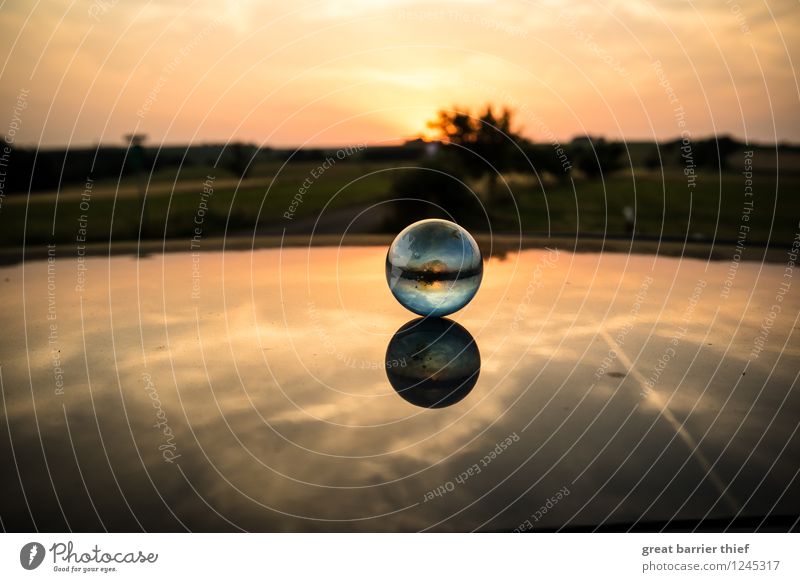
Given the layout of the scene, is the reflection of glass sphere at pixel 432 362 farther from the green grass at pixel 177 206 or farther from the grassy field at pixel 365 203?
the green grass at pixel 177 206

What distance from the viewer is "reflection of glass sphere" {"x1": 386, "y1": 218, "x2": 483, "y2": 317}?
10.6 m

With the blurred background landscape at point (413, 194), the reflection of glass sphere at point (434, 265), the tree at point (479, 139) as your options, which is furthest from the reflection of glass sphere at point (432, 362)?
the tree at point (479, 139)

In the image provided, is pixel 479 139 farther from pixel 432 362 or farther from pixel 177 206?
pixel 432 362

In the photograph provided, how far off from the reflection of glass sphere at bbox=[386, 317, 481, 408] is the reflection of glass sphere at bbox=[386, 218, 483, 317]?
0.51m

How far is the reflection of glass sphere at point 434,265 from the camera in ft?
34.8

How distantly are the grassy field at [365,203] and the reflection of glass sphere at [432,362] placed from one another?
12632mm

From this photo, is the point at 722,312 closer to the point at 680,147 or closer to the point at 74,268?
the point at 74,268

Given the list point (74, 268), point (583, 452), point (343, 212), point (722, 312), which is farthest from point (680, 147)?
point (583, 452)

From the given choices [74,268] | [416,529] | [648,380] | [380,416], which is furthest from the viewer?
[74,268]

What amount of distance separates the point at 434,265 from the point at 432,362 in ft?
5.38

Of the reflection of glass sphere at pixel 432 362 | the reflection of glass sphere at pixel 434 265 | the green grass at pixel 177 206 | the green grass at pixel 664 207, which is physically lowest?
the reflection of glass sphere at pixel 432 362

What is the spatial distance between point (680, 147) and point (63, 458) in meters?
48.3

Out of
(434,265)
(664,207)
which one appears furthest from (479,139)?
(434,265)

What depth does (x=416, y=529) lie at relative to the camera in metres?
6.03
